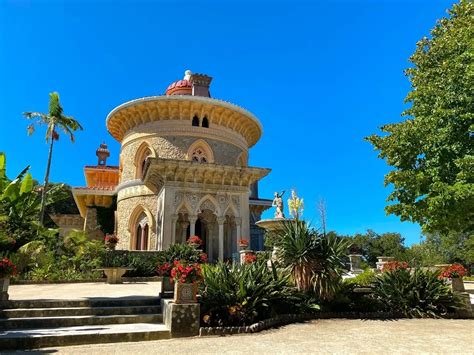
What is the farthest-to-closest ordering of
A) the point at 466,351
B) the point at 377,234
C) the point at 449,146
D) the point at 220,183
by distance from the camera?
the point at 377,234
the point at 220,183
the point at 449,146
the point at 466,351

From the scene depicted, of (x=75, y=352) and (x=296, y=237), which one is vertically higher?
(x=296, y=237)

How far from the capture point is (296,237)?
30.2 ft

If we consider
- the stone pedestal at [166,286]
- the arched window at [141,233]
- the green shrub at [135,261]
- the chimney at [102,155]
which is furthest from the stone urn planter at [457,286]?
the chimney at [102,155]

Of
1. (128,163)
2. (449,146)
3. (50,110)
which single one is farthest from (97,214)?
(449,146)

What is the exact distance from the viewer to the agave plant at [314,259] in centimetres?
887

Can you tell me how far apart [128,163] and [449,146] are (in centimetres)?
1958

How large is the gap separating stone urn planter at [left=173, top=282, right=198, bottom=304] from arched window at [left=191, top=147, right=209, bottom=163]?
16891 mm

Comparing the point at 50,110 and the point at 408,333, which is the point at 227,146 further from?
the point at 408,333

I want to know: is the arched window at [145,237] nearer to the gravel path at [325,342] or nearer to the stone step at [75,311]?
the stone step at [75,311]

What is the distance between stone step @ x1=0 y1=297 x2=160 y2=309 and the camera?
24.4 ft

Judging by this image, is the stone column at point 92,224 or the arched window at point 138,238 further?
the stone column at point 92,224

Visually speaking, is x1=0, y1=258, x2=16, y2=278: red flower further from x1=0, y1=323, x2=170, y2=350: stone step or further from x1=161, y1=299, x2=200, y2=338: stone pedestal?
x1=161, y1=299, x2=200, y2=338: stone pedestal

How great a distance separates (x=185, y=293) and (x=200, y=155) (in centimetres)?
1733

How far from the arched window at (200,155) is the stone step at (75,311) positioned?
16.2m
